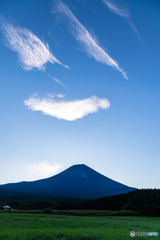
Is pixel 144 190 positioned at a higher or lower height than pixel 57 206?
higher

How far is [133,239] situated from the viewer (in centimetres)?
1132

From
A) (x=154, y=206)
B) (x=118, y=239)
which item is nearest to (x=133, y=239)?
(x=118, y=239)

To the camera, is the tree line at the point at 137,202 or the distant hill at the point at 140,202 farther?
the tree line at the point at 137,202

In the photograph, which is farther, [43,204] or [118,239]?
[43,204]

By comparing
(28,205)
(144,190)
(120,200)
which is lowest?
(28,205)

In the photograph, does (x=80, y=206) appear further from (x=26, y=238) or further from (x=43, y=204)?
(x=26, y=238)

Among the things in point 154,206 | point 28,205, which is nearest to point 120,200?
point 154,206

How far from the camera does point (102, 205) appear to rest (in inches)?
2739

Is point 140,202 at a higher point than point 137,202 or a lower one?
higher

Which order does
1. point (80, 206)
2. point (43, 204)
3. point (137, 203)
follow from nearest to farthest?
point (137, 203) < point (80, 206) < point (43, 204)

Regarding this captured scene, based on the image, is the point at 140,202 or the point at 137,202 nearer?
the point at 140,202

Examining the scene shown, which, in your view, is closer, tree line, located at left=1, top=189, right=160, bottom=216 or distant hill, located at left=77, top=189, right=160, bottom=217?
distant hill, located at left=77, top=189, right=160, bottom=217

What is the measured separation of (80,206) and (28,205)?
1013 inches

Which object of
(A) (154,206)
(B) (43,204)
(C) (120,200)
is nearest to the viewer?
(A) (154,206)
